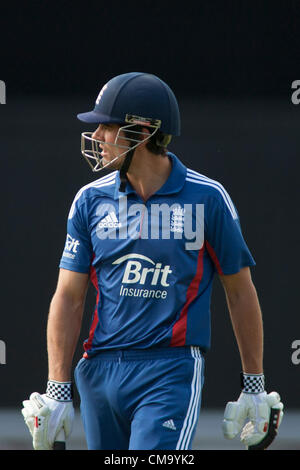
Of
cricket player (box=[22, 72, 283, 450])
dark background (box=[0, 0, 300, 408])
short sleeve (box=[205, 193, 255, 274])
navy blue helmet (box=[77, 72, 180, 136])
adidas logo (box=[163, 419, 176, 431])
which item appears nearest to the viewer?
adidas logo (box=[163, 419, 176, 431])

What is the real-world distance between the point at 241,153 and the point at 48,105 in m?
1.56

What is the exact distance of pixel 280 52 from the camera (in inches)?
308

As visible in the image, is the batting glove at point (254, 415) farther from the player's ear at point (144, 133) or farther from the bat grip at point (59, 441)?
the player's ear at point (144, 133)

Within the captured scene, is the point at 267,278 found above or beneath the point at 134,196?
beneath

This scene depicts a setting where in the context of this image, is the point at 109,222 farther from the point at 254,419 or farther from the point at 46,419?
the point at 254,419

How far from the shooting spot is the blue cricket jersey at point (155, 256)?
Result: 3.93 m

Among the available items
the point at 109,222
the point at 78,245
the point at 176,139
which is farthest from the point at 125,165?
the point at 176,139

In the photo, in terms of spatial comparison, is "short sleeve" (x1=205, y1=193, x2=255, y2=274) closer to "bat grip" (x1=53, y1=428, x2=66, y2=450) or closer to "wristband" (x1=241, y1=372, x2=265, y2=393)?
"wristband" (x1=241, y1=372, x2=265, y2=393)

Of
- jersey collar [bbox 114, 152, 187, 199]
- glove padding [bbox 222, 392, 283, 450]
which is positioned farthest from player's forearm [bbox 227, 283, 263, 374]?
jersey collar [bbox 114, 152, 187, 199]

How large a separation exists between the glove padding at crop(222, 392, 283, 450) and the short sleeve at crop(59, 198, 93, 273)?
837 millimetres

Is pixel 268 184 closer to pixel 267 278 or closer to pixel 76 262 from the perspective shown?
pixel 267 278

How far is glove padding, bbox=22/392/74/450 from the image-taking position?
4031mm

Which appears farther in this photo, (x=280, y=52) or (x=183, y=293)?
(x=280, y=52)
